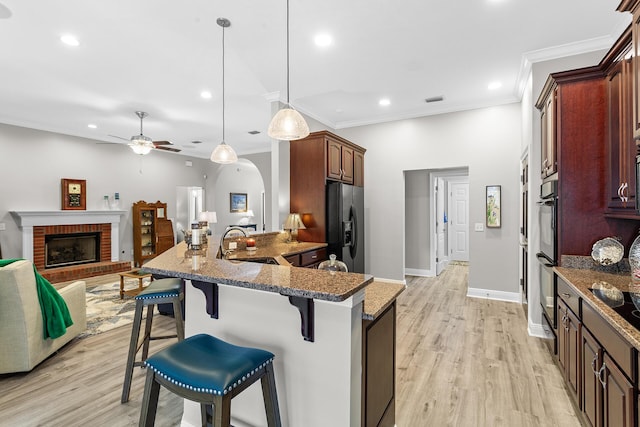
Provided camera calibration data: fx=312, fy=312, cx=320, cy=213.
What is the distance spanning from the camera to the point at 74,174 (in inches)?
255

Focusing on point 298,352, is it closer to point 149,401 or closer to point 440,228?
point 149,401

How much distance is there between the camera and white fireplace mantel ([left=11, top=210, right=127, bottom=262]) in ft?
18.9

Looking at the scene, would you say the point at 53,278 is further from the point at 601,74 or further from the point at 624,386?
the point at 601,74

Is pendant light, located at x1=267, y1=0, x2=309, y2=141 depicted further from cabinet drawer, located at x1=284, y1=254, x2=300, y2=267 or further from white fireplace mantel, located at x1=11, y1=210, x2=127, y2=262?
white fireplace mantel, located at x1=11, y1=210, x2=127, y2=262

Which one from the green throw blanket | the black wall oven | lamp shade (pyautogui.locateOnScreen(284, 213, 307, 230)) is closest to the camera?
the black wall oven

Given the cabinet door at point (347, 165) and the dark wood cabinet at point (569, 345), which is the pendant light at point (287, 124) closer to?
the cabinet door at point (347, 165)

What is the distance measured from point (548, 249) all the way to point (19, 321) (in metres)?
4.55

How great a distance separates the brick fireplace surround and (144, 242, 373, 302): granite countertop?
5.89 meters

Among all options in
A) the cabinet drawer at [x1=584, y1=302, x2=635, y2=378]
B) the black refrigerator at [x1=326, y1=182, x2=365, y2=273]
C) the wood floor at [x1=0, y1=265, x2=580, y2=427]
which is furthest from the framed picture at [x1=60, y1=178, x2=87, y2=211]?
the cabinet drawer at [x1=584, y1=302, x2=635, y2=378]

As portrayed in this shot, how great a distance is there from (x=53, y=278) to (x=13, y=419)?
4.96 metres

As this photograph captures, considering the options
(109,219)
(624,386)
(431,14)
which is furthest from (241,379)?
(109,219)

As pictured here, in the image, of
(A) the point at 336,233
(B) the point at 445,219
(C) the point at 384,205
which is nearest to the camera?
(A) the point at 336,233

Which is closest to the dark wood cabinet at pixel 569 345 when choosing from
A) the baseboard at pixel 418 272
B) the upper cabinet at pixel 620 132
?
the upper cabinet at pixel 620 132

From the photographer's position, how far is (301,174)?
15.0ft
